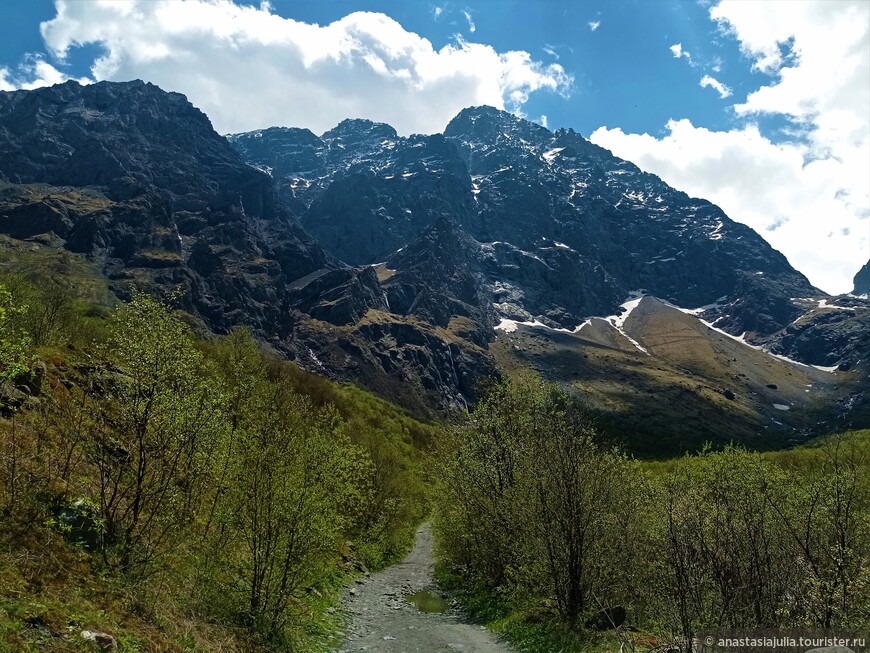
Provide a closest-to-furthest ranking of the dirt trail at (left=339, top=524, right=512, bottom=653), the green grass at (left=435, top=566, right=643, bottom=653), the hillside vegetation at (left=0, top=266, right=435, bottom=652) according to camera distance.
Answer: the hillside vegetation at (left=0, top=266, right=435, bottom=652), the green grass at (left=435, top=566, right=643, bottom=653), the dirt trail at (left=339, top=524, right=512, bottom=653)

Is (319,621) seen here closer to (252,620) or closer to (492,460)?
(252,620)

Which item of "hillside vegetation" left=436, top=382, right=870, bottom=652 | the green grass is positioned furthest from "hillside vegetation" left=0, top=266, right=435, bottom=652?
"hillside vegetation" left=436, top=382, right=870, bottom=652

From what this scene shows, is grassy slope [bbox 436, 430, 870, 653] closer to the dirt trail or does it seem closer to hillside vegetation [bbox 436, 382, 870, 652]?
hillside vegetation [bbox 436, 382, 870, 652]

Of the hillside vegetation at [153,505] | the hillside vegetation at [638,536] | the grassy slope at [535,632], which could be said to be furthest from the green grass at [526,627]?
the hillside vegetation at [153,505]

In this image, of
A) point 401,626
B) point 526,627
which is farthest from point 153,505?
point 526,627

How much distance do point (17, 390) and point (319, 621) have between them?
62.3ft

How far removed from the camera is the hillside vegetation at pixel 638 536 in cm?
1972

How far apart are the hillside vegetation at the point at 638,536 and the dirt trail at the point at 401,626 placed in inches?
74.5

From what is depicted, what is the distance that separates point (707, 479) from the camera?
29.4 metres

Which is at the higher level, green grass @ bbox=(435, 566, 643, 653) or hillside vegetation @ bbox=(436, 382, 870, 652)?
hillside vegetation @ bbox=(436, 382, 870, 652)

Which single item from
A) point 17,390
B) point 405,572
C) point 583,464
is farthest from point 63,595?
point 405,572

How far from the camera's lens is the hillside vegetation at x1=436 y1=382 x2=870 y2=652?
1972 centimetres

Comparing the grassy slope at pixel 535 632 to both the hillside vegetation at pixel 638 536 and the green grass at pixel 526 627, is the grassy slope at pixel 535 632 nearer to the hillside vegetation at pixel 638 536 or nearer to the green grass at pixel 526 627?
the green grass at pixel 526 627

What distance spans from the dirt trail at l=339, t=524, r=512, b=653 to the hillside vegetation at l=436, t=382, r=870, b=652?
189 cm
